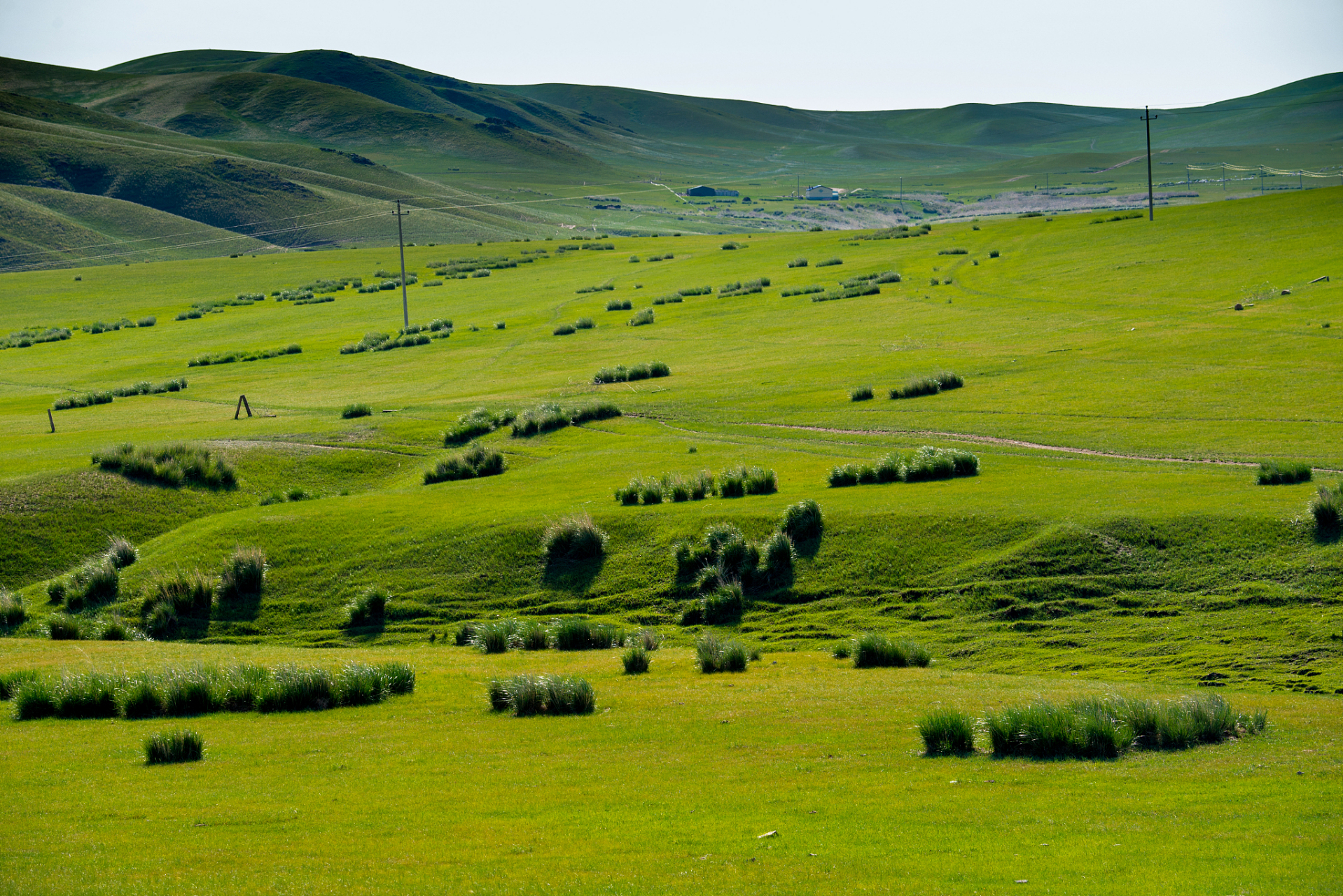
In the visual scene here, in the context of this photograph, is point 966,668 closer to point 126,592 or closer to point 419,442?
point 126,592

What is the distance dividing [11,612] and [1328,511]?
27.8m

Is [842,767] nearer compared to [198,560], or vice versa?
[842,767]

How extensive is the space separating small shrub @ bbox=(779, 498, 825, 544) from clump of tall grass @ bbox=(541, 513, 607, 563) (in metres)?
4.39

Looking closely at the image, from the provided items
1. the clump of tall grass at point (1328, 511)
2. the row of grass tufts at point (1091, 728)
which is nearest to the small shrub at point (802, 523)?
the clump of tall grass at point (1328, 511)

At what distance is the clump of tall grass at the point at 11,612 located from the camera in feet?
88.0

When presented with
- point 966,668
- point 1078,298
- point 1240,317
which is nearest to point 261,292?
point 1078,298

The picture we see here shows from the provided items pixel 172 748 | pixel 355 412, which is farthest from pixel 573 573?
pixel 355 412

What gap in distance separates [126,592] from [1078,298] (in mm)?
57086

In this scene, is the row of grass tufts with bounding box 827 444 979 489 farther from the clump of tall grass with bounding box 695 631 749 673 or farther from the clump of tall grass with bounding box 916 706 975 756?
the clump of tall grass with bounding box 916 706 975 756

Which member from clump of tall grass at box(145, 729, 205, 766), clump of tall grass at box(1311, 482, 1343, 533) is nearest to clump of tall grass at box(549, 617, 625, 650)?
clump of tall grass at box(145, 729, 205, 766)

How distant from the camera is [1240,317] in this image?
180 ft

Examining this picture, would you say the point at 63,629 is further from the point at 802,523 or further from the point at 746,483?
the point at 746,483

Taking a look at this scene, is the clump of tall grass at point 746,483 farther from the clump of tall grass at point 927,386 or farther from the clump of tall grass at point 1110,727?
the clump of tall grass at point 1110,727

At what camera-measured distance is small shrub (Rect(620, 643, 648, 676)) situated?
19734 mm
